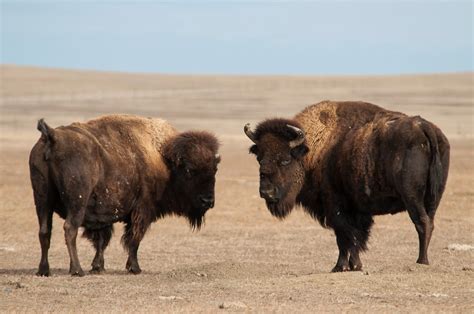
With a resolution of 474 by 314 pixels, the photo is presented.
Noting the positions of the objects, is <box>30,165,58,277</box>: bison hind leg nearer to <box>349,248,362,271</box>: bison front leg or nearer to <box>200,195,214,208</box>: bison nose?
<box>200,195,214,208</box>: bison nose

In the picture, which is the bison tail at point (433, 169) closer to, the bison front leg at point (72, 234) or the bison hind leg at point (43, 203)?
the bison front leg at point (72, 234)

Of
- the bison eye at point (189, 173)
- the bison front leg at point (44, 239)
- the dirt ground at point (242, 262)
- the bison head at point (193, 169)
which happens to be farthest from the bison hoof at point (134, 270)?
the bison eye at point (189, 173)

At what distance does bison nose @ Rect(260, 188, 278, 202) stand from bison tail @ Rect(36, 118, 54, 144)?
2.85 metres

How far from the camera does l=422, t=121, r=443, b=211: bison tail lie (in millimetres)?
12922

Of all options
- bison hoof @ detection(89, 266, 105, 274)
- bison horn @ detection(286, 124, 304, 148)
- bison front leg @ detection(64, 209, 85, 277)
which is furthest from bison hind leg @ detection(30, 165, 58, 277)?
bison horn @ detection(286, 124, 304, 148)

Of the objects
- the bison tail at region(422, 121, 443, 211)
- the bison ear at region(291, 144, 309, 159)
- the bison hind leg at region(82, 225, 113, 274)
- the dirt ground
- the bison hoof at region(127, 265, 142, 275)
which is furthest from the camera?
the bison hind leg at region(82, 225, 113, 274)

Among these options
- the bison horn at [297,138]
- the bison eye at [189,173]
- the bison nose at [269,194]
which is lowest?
the bison nose at [269,194]

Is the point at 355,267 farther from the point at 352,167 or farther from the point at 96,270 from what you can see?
the point at 96,270

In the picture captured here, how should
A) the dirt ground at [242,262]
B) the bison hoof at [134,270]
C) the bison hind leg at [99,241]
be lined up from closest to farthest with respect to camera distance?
1. the dirt ground at [242,262]
2. the bison hoof at [134,270]
3. the bison hind leg at [99,241]

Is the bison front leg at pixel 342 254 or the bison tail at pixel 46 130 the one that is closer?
the bison tail at pixel 46 130

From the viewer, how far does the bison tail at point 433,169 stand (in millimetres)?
12922

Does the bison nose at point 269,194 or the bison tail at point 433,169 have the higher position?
the bison tail at point 433,169

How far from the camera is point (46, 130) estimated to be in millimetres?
13008

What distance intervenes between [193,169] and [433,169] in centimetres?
352
